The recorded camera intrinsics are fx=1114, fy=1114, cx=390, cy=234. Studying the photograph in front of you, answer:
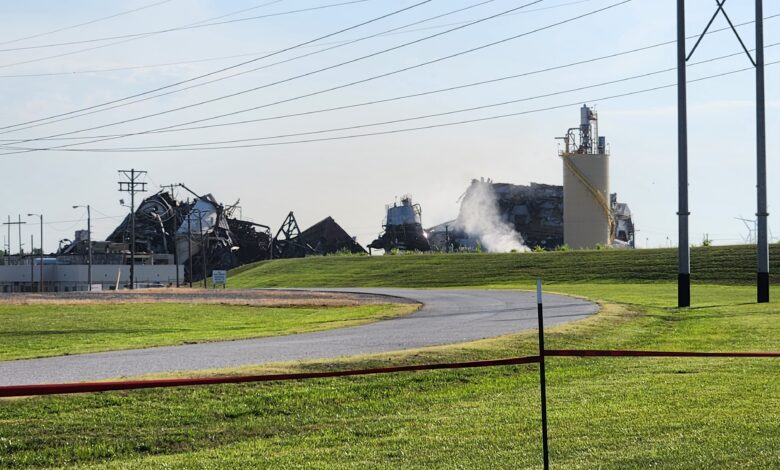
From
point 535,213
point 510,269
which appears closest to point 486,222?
point 535,213

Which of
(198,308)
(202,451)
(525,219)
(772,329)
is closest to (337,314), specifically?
(198,308)

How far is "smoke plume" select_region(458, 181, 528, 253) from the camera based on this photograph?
131m

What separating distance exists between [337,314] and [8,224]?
326 ft

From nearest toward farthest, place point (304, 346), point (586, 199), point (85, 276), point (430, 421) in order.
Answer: point (430, 421) < point (304, 346) < point (586, 199) < point (85, 276)

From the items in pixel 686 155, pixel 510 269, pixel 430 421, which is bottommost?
pixel 430 421

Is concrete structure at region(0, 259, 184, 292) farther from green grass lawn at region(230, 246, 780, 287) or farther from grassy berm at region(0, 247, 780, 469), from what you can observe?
grassy berm at region(0, 247, 780, 469)

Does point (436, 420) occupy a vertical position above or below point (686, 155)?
below

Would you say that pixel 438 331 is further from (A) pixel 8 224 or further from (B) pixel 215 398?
(A) pixel 8 224

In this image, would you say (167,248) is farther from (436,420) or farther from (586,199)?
(436,420)

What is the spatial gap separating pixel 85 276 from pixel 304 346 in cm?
9577

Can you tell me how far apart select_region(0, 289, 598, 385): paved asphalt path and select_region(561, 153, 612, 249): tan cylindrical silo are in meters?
52.0

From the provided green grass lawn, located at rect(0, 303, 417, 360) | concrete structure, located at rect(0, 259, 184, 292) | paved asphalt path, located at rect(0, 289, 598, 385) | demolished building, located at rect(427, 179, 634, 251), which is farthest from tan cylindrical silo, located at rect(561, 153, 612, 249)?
paved asphalt path, located at rect(0, 289, 598, 385)

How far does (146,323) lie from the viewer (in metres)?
36.2

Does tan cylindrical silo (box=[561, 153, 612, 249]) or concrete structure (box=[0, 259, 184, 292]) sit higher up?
tan cylindrical silo (box=[561, 153, 612, 249])
